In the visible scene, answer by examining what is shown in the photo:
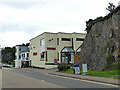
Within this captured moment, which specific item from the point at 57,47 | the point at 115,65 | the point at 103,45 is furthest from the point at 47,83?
the point at 57,47

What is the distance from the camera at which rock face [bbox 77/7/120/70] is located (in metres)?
21.4

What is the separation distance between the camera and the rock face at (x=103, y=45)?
21417 mm

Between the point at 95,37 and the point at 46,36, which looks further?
the point at 46,36

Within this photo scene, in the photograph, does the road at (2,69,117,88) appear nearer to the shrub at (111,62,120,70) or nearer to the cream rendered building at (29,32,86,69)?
the shrub at (111,62,120,70)

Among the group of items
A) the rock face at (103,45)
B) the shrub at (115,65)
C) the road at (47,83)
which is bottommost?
the road at (47,83)

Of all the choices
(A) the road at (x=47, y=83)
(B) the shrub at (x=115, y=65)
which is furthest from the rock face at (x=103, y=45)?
(A) the road at (x=47, y=83)

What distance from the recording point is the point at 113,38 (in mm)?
22250

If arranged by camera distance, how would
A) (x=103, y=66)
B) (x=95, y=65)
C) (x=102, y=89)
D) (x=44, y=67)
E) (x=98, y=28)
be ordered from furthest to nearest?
Answer: (x=44, y=67) < (x=98, y=28) < (x=95, y=65) < (x=103, y=66) < (x=102, y=89)

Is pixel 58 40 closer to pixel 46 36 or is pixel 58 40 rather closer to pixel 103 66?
pixel 46 36

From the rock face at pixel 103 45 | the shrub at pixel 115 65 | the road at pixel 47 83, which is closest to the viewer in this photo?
the road at pixel 47 83

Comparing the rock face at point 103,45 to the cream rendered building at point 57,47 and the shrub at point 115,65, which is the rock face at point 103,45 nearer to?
the shrub at point 115,65

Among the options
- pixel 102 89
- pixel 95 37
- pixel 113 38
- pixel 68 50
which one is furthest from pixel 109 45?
pixel 68 50

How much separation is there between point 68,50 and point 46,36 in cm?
637

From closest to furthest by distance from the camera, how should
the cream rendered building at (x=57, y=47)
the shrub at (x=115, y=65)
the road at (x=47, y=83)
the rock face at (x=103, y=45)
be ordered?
the road at (x=47, y=83), the shrub at (x=115, y=65), the rock face at (x=103, y=45), the cream rendered building at (x=57, y=47)
